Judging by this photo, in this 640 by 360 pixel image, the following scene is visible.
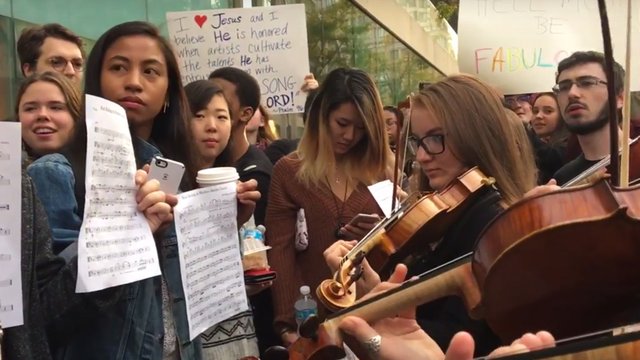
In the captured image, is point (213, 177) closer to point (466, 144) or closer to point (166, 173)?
point (166, 173)

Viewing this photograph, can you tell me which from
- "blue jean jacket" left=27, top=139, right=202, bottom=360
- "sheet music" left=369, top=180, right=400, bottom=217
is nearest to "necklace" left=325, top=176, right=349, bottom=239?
"sheet music" left=369, top=180, right=400, bottom=217

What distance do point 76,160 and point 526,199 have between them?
4.02ft

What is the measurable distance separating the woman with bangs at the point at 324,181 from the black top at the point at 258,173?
188 millimetres

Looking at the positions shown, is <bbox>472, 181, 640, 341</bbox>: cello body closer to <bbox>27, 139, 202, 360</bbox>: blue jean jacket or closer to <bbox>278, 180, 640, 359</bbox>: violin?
<bbox>278, 180, 640, 359</bbox>: violin

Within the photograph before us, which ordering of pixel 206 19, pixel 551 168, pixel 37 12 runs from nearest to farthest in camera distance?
pixel 551 168, pixel 206 19, pixel 37 12

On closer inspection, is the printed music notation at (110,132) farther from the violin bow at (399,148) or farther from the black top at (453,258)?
the violin bow at (399,148)

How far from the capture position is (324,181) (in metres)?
3.23

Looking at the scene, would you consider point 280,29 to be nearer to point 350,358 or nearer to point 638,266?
point 350,358

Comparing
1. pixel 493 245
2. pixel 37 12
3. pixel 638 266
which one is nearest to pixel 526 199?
pixel 493 245

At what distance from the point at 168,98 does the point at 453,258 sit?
1063mm

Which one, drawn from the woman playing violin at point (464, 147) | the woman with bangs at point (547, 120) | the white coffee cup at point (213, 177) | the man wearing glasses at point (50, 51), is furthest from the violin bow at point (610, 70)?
the woman with bangs at point (547, 120)

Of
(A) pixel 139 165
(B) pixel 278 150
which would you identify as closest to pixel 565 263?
(A) pixel 139 165

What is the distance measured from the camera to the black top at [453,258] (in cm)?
174

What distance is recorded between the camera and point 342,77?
11.0ft
